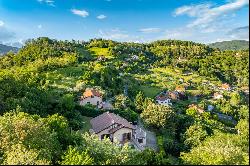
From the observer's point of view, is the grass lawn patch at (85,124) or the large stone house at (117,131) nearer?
the large stone house at (117,131)

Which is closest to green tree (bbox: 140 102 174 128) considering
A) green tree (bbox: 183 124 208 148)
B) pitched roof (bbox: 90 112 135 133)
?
green tree (bbox: 183 124 208 148)

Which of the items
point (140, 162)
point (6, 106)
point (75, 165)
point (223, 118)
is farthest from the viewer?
point (223, 118)

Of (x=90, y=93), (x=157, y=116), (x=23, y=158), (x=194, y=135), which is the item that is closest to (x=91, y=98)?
(x=90, y=93)

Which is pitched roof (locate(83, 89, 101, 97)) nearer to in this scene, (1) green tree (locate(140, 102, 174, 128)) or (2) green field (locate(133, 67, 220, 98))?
(1) green tree (locate(140, 102, 174, 128))

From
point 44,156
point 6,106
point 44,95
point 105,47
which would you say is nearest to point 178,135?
point 44,95

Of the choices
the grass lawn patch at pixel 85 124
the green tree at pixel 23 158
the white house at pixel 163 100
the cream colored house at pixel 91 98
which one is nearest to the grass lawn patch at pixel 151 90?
the white house at pixel 163 100

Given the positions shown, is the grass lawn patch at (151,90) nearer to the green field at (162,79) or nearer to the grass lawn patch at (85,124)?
the green field at (162,79)

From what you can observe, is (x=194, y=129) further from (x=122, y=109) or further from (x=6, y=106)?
(x=6, y=106)

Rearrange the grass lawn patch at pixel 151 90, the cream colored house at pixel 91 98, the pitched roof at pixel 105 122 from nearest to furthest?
the pitched roof at pixel 105 122 → the cream colored house at pixel 91 98 → the grass lawn patch at pixel 151 90

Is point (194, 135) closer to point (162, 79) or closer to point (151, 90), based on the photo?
point (151, 90)
